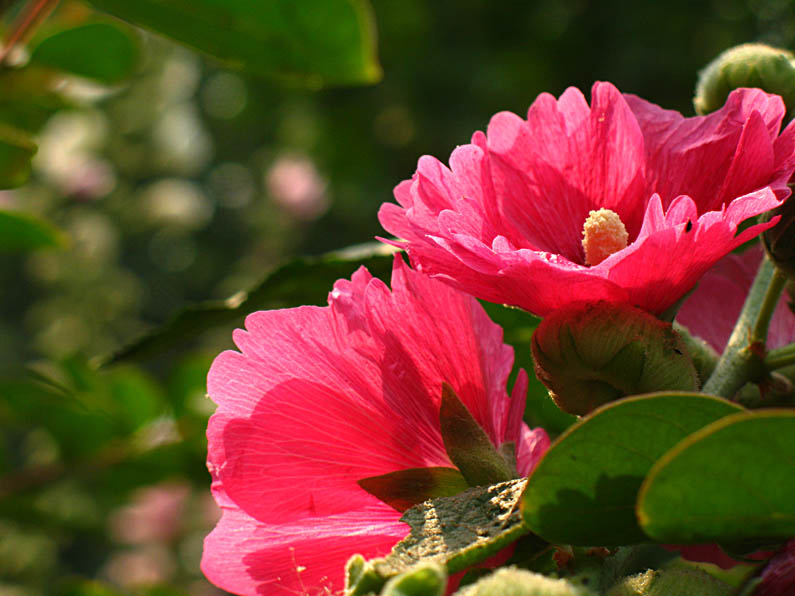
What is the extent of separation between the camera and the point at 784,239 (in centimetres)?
52

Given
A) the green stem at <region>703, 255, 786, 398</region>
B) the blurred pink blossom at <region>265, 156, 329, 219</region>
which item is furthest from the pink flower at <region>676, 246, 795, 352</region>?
the blurred pink blossom at <region>265, 156, 329, 219</region>

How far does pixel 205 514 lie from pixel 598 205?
3.74 m

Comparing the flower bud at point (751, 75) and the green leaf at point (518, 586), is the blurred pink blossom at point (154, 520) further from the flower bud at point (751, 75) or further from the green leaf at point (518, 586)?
the green leaf at point (518, 586)

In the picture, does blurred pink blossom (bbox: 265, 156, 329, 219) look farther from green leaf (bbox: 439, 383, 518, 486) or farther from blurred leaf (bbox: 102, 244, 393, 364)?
green leaf (bbox: 439, 383, 518, 486)

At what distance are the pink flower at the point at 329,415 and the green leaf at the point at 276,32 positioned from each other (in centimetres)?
33

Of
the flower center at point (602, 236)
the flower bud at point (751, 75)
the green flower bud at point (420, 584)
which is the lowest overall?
the green flower bud at point (420, 584)

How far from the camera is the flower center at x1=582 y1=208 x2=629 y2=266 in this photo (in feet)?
1.61

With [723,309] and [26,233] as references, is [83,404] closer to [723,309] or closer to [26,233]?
[26,233]

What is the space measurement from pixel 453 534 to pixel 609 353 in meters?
0.12

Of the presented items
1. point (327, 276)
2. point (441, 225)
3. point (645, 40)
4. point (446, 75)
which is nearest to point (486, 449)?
point (441, 225)

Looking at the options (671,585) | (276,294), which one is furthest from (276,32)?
(671,585)

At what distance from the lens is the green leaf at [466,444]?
0.47 m

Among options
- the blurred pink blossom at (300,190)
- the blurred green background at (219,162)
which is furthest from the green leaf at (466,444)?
the blurred pink blossom at (300,190)

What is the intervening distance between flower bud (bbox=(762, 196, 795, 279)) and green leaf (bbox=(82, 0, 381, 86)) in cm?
36
